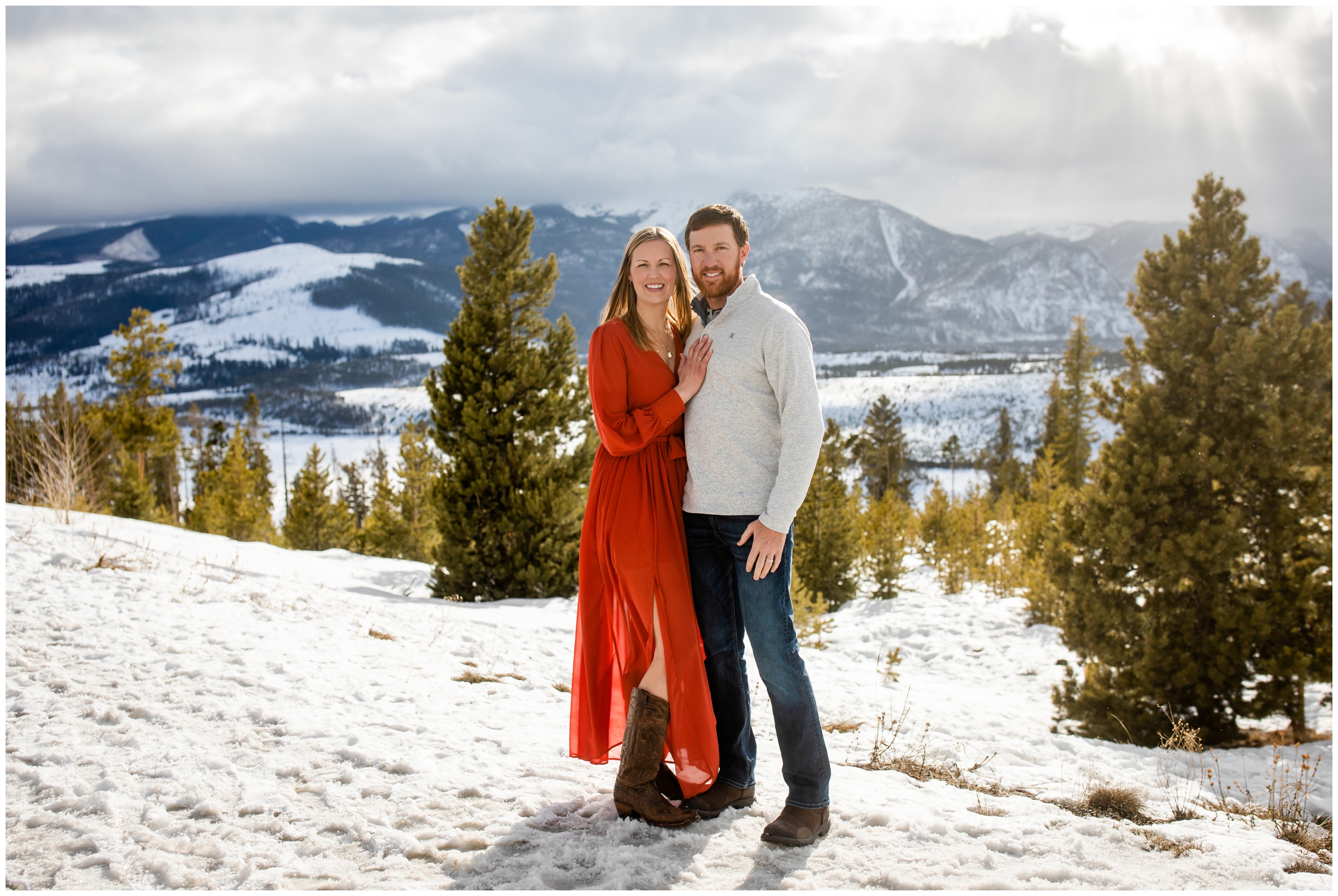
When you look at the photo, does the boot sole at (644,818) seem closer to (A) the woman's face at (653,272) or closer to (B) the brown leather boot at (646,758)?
(B) the brown leather boot at (646,758)

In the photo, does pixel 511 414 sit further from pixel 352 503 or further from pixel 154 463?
pixel 352 503

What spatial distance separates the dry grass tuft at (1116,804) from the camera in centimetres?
362

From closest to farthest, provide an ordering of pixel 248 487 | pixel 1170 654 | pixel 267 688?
1. pixel 267 688
2. pixel 1170 654
3. pixel 248 487

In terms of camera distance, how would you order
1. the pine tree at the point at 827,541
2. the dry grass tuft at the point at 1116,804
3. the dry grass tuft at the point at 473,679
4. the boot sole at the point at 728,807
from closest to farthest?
the boot sole at the point at 728,807 < the dry grass tuft at the point at 1116,804 < the dry grass tuft at the point at 473,679 < the pine tree at the point at 827,541

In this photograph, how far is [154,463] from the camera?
4256 centimetres

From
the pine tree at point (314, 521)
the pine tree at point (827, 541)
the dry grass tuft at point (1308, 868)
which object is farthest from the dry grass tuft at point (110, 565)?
the pine tree at point (314, 521)

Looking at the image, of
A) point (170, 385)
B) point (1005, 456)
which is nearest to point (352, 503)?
point (170, 385)

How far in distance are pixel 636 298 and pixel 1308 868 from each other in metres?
3.52

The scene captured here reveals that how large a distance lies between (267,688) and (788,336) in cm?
381

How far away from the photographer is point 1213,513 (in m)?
7.77

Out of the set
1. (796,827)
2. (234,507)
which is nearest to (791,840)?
(796,827)

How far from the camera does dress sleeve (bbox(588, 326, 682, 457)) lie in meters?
3.10

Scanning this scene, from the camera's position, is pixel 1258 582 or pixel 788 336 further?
pixel 1258 582

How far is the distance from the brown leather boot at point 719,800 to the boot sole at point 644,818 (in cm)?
6
